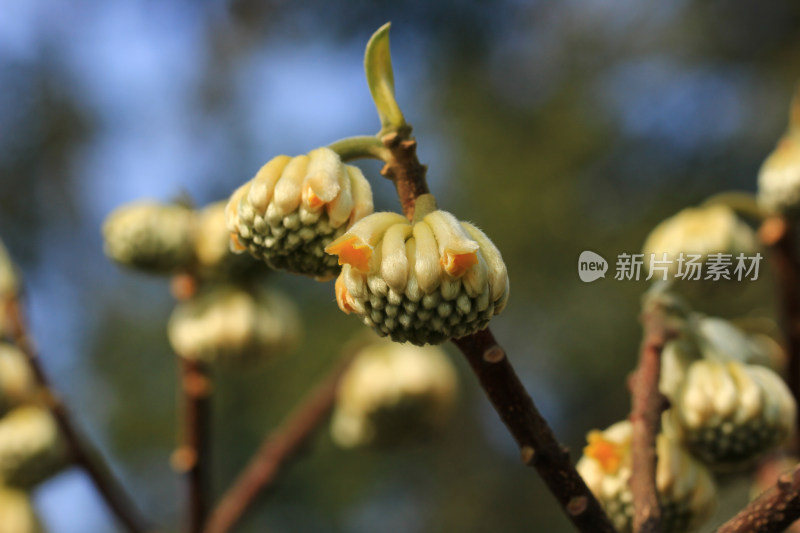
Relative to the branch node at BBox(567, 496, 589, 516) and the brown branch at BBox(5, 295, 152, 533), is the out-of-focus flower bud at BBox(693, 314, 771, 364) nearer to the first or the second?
the branch node at BBox(567, 496, 589, 516)

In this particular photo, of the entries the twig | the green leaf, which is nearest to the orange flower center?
the twig

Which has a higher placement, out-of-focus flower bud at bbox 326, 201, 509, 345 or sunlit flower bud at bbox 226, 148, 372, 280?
sunlit flower bud at bbox 226, 148, 372, 280

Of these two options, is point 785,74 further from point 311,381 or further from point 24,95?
point 24,95

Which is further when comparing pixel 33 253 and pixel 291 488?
pixel 33 253

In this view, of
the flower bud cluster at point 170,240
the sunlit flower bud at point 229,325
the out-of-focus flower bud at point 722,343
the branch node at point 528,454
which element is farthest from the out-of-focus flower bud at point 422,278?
the sunlit flower bud at point 229,325

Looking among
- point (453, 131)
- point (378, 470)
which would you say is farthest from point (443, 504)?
point (453, 131)

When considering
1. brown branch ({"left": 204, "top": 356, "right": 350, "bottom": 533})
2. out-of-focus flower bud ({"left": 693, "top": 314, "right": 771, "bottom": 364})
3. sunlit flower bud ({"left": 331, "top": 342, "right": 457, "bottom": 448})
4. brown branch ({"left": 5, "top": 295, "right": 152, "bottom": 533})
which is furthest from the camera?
sunlit flower bud ({"left": 331, "top": 342, "right": 457, "bottom": 448})

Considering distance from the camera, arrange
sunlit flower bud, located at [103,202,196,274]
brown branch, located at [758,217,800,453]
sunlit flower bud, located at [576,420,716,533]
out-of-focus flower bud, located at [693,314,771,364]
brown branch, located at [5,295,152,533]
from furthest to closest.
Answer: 1. brown branch, located at [5,295,152,533]
2. sunlit flower bud, located at [103,202,196,274]
3. brown branch, located at [758,217,800,453]
4. out-of-focus flower bud, located at [693,314,771,364]
5. sunlit flower bud, located at [576,420,716,533]
